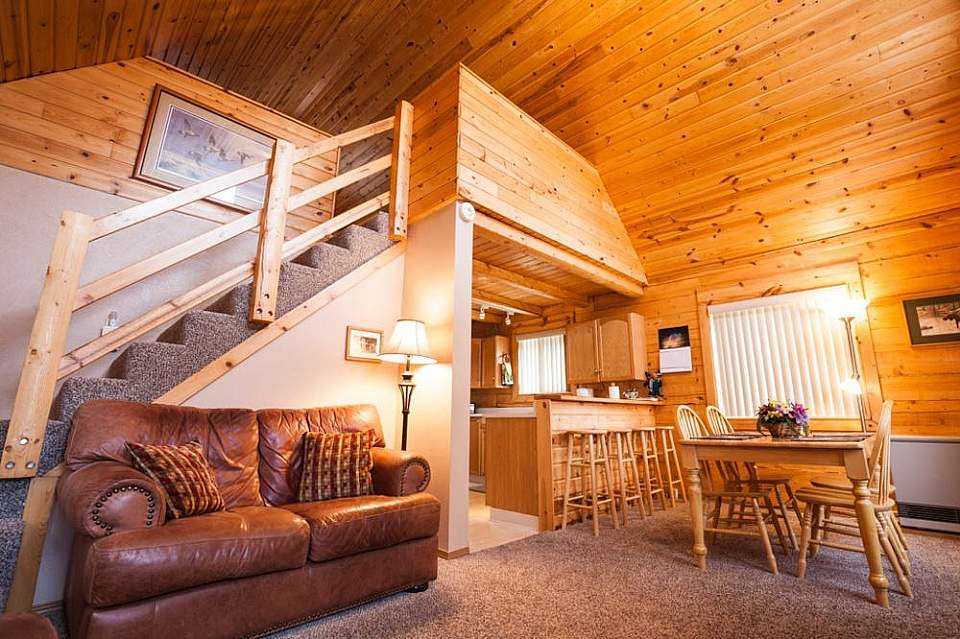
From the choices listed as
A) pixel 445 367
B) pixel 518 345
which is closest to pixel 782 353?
pixel 518 345

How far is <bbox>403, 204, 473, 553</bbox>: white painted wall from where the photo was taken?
3.04 meters

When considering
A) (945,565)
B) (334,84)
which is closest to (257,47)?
(334,84)

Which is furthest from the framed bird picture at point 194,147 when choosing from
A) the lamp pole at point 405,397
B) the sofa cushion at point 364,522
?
the sofa cushion at point 364,522

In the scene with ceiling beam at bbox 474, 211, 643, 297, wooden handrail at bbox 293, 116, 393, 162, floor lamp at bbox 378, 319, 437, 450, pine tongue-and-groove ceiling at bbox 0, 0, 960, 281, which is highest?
pine tongue-and-groove ceiling at bbox 0, 0, 960, 281

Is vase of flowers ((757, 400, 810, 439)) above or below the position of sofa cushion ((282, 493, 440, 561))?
above

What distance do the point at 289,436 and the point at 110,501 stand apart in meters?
1.04

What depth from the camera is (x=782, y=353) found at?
4.79 meters

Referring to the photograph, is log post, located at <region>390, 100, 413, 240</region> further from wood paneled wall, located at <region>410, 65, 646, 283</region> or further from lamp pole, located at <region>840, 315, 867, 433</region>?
lamp pole, located at <region>840, 315, 867, 433</region>

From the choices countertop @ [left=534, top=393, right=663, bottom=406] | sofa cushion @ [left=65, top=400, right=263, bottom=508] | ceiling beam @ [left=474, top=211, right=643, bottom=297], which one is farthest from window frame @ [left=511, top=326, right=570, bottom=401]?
sofa cushion @ [left=65, top=400, right=263, bottom=508]

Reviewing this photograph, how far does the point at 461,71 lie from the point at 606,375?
3.77 m

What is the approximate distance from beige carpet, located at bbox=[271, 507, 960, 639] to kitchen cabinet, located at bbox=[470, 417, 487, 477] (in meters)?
3.19

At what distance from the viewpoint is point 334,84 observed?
178 inches

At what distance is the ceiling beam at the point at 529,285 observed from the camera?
5.05 metres

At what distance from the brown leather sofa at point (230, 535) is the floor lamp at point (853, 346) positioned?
4.09 m
